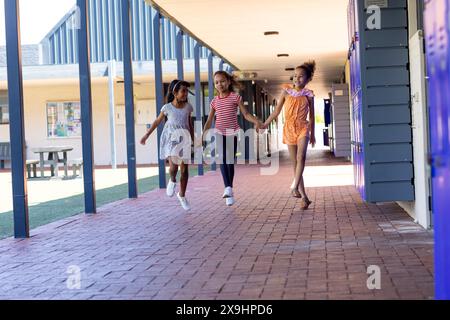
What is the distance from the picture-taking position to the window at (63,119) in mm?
26053

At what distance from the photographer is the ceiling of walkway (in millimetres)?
11539

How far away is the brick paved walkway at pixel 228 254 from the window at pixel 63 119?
17.2m

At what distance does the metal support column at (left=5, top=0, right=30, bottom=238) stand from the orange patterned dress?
2.96 meters

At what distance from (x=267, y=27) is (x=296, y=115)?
5.62 m

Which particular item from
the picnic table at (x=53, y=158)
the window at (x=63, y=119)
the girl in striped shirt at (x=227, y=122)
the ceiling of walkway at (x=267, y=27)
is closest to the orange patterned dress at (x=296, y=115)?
the girl in striped shirt at (x=227, y=122)

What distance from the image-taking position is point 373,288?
4.18 metres

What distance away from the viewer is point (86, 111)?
923cm

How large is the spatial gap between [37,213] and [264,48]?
339 inches

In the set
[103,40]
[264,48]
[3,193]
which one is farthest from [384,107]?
[103,40]

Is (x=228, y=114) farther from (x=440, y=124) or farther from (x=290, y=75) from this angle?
(x=290, y=75)

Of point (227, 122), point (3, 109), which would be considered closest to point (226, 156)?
point (227, 122)

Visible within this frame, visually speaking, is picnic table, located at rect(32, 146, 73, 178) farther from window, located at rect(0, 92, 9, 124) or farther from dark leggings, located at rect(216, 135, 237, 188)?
dark leggings, located at rect(216, 135, 237, 188)

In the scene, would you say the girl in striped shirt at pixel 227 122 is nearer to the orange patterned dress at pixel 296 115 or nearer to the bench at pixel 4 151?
the orange patterned dress at pixel 296 115

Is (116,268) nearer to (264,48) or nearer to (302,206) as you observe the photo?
(302,206)
